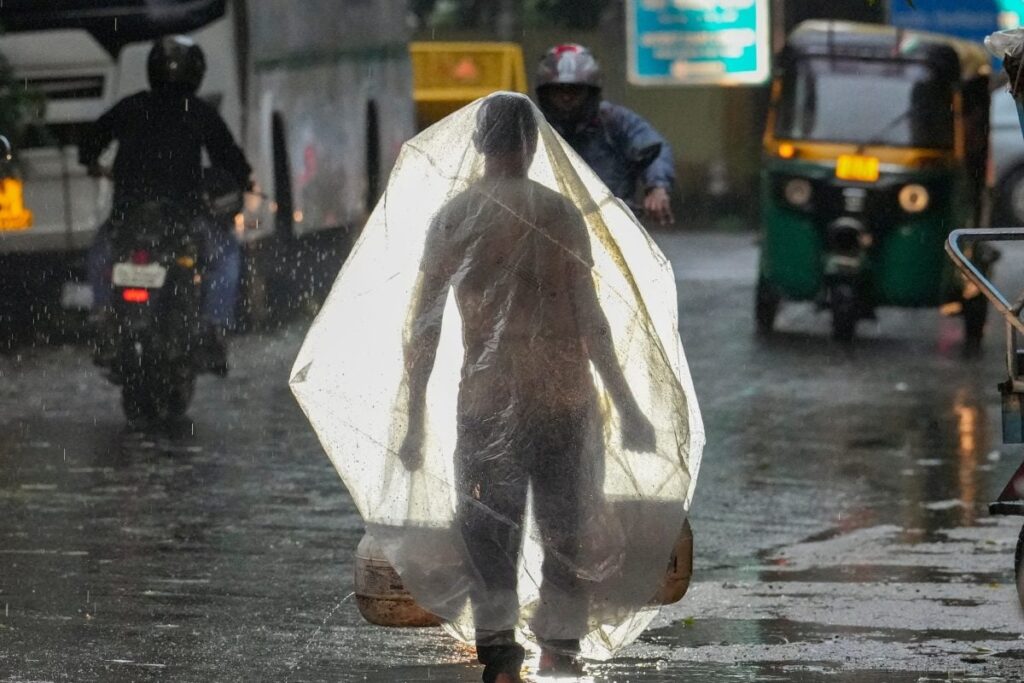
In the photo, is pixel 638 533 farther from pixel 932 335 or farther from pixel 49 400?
pixel 932 335

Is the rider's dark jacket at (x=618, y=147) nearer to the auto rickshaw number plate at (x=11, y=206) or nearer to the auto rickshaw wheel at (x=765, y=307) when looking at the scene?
the auto rickshaw number plate at (x=11, y=206)

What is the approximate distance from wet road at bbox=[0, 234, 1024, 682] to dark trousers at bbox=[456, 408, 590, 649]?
1.43 feet

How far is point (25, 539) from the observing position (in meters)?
7.66

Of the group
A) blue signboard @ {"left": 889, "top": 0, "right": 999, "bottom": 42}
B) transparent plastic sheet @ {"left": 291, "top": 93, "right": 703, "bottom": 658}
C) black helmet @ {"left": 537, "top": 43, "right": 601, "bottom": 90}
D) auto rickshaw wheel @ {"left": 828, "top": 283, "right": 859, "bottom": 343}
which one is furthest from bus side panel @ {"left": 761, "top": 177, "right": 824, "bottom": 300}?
transparent plastic sheet @ {"left": 291, "top": 93, "right": 703, "bottom": 658}

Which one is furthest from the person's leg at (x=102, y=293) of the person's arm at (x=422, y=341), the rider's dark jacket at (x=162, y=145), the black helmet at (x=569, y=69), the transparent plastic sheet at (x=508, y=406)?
the person's arm at (x=422, y=341)

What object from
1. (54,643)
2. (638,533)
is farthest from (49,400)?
(638,533)

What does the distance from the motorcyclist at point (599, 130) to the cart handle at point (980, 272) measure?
219 centimetres

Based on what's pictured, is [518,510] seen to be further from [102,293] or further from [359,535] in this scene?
[102,293]

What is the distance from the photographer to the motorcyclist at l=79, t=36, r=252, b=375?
1034 cm

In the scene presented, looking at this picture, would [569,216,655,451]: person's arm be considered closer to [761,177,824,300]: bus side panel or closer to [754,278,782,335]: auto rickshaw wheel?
[761,177,824,300]: bus side panel

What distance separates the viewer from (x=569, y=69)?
7.54 meters

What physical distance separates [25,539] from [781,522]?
278 centimetres

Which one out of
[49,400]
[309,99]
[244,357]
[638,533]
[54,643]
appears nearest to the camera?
[638,533]

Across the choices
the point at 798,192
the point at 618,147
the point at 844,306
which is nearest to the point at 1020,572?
the point at 618,147
